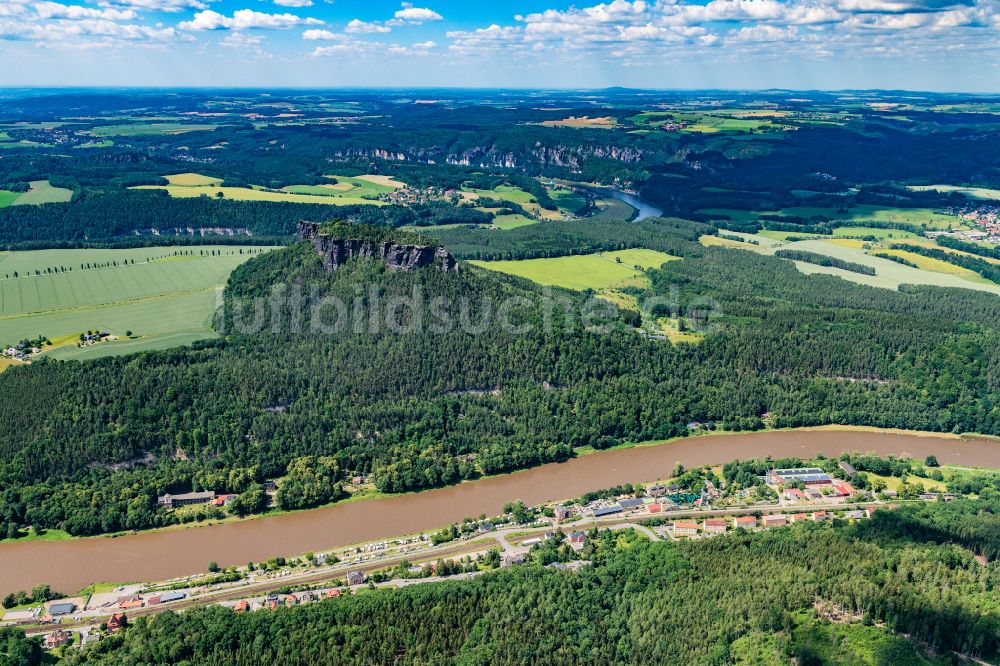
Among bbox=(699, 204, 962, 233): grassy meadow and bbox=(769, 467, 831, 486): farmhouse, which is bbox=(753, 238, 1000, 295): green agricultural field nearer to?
bbox=(699, 204, 962, 233): grassy meadow

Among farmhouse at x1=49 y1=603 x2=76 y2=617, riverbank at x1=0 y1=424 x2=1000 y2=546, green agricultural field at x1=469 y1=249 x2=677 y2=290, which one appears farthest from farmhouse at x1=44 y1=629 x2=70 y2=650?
green agricultural field at x1=469 y1=249 x2=677 y2=290

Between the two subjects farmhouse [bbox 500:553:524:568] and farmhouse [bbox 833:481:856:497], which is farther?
farmhouse [bbox 833:481:856:497]

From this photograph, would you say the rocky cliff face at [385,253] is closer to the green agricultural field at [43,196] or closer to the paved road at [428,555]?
the paved road at [428,555]

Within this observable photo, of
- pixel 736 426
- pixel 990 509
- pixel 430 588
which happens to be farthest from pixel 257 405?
pixel 990 509

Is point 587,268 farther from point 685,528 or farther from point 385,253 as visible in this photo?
point 685,528

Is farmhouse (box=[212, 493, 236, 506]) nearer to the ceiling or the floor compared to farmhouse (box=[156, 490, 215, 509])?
nearer to the floor

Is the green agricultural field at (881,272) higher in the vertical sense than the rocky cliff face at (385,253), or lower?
lower

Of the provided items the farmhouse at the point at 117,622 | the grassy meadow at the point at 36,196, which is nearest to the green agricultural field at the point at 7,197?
the grassy meadow at the point at 36,196

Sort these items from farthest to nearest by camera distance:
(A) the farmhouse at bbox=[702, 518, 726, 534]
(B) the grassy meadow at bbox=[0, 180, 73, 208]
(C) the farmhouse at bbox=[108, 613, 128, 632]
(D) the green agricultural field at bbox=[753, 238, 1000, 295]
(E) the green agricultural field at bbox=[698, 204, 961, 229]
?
(E) the green agricultural field at bbox=[698, 204, 961, 229], (B) the grassy meadow at bbox=[0, 180, 73, 208], (D) the green agricultural field at bbox=[753, 238, 1000, 295], (A) the farmhouse at bbox=[702, 518, 726, 534], (C) the farmhouse at bbox=[108, 613, 128, 632]
